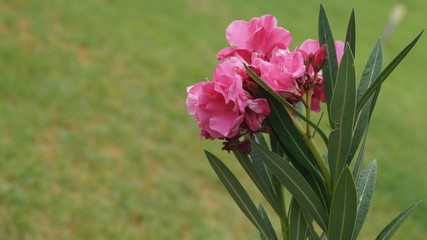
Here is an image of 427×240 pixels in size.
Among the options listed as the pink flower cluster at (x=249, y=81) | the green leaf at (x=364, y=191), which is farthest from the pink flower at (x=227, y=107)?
the green leaf at (x=364, y=191)

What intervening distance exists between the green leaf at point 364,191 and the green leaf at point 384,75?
0.20 m

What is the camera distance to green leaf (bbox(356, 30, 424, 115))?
2.45 feet

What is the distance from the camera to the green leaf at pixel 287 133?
30.3 inches

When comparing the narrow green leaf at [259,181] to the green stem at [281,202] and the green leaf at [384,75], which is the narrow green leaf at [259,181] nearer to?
the green stem at [281,202]

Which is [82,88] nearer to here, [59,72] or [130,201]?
[59,72]

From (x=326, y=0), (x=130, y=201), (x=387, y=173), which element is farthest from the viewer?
(x=326, y=0)

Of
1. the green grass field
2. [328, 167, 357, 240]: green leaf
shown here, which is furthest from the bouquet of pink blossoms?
the green grass field

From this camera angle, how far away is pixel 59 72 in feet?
14.2

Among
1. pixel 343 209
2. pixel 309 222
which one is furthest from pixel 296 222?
pixel 343 209

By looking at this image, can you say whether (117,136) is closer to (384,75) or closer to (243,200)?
(243,200)

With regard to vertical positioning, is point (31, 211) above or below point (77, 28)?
below

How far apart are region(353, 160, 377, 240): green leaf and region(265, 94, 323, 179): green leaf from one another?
6.4 inches

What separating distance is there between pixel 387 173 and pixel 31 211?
3.26m

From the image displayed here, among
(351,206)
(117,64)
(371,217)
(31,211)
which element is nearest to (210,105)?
(351,206)
